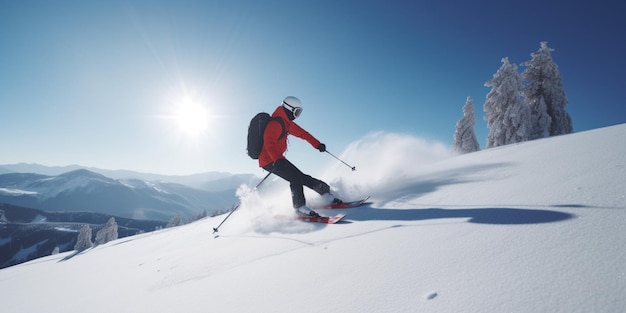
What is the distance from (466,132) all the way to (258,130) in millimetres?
29018

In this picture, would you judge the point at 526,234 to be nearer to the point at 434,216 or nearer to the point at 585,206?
the point at 585,206

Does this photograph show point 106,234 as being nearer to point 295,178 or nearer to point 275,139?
point 275,139

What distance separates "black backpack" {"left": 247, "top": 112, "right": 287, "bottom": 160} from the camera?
6436 mm

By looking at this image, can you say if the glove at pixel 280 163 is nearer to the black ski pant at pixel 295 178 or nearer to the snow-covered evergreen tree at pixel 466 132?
the black ski pant at pixel 295 178

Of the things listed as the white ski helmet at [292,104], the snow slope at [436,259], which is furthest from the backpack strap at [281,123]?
the snow slope at [436,259]

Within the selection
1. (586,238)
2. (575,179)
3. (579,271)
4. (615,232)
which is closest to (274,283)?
(579,271)

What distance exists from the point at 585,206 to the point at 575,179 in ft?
4.07

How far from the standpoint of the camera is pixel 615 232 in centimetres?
184

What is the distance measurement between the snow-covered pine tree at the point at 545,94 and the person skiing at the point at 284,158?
2526 cm

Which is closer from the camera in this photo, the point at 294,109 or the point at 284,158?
the point at 284,158

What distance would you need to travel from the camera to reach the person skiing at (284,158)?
6.23m

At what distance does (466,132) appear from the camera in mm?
29062

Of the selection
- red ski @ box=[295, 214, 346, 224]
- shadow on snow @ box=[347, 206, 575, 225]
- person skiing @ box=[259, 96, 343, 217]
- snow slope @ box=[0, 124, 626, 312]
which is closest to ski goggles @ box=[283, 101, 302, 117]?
person skiing @ box=[259, 96, 343, 217]

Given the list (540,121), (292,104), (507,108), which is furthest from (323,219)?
(540,121)
